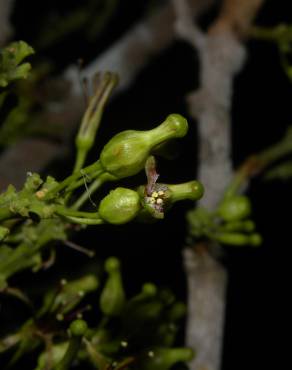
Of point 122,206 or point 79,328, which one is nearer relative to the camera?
point 122,206

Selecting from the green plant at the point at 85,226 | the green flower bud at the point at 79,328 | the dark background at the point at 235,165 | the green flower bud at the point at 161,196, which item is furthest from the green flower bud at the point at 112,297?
the dark background at the point at 235,165

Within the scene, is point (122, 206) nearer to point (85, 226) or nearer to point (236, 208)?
point (85, 226)

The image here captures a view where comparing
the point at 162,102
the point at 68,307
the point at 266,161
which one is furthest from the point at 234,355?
the point at 68,307

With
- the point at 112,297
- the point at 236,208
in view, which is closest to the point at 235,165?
the point at 236,208

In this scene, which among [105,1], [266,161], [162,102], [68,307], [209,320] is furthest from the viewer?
[162,102]

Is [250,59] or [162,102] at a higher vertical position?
[250,59]

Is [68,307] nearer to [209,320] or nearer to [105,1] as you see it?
[209,320]
